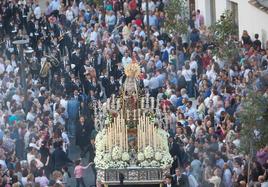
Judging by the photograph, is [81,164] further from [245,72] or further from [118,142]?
[245,72]

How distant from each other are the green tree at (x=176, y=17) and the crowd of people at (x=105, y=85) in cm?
37

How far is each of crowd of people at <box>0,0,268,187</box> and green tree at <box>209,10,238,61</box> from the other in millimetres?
284

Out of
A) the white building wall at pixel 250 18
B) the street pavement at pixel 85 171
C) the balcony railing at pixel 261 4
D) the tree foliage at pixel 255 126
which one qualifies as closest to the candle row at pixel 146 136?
the street pavement at pixel 85 171

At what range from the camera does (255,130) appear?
36969mm

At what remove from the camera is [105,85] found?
156 ft

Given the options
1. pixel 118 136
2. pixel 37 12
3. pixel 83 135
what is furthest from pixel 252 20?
pixel 118 136

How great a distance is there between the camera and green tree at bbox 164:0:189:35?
52719 millimetres

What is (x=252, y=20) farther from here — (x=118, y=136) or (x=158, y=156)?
(x=158, y=156)

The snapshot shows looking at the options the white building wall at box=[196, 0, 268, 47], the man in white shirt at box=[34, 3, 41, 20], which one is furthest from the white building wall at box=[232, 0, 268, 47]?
the man in white shirt at box=[34, 3, 41, 20]

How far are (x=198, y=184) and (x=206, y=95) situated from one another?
731 cm

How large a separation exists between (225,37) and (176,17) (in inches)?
192

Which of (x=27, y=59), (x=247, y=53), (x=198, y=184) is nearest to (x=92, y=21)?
(x=27, y=59)

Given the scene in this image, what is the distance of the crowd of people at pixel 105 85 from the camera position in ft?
125

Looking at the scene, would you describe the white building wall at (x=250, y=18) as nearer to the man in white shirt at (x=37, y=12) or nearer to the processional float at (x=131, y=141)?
the man in white shirt at (x=37, y=12)
